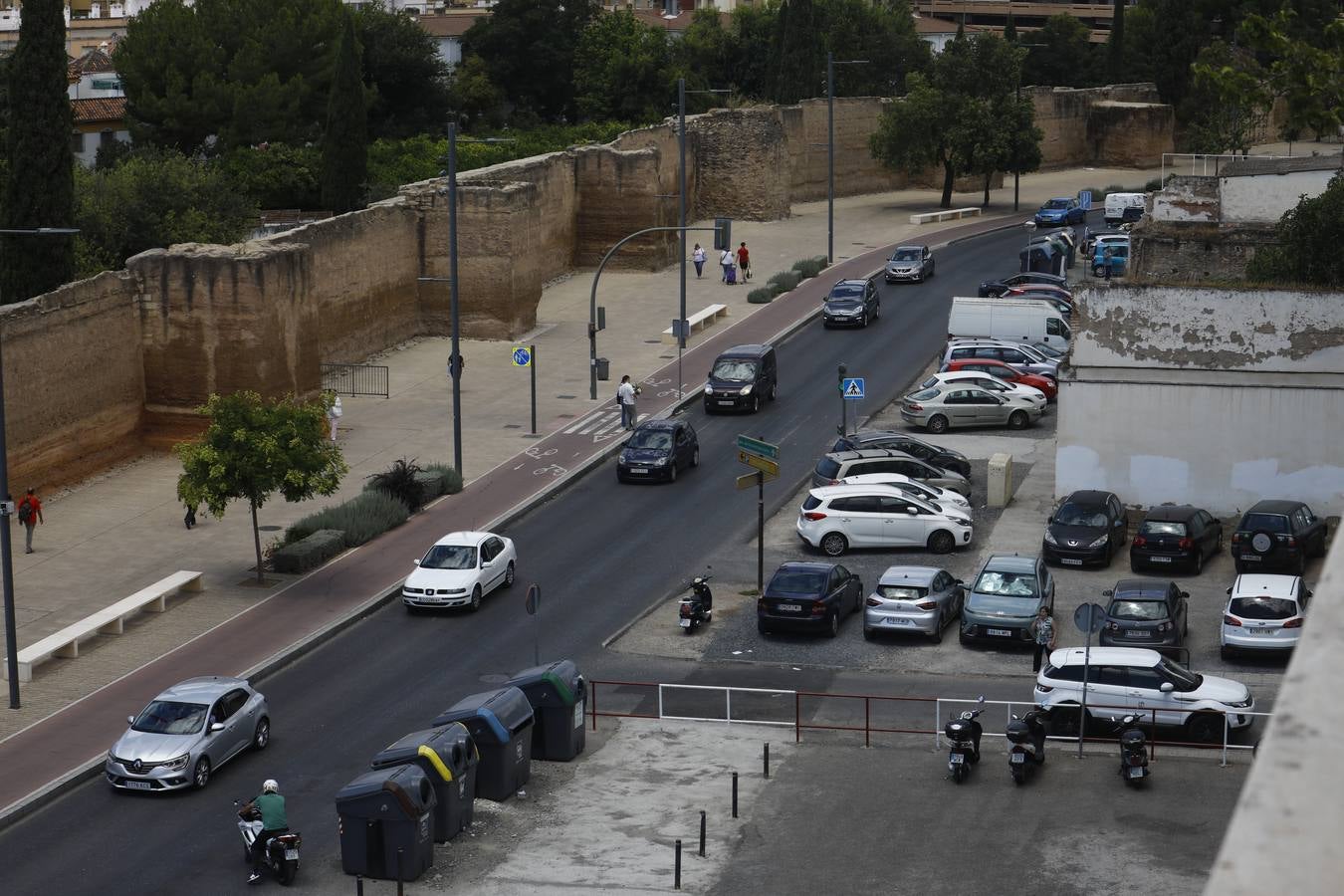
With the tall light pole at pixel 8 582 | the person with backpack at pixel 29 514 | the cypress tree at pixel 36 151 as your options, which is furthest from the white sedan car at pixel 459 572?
the cypress tree at pixel 36 151

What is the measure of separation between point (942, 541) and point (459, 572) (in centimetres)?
973

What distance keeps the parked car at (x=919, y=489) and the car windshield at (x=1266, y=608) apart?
8202 millimetres

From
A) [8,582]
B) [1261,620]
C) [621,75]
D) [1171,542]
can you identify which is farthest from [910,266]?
[8,582]

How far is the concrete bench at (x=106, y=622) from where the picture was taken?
3191 centimetres

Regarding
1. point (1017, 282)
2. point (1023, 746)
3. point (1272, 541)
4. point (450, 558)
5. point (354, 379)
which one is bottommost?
point (1023, 746)

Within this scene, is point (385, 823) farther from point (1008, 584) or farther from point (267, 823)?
point (1008, 584)

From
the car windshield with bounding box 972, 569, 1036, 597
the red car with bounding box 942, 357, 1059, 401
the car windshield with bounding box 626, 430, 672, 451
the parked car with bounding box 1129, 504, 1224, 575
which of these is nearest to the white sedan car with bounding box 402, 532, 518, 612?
the car windshield with bounding box 626, 430, 672, 451

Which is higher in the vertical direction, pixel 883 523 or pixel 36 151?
pixel 36 151

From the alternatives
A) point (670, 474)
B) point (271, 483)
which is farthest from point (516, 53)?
point (271, 483)

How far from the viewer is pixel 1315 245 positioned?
40906 mm

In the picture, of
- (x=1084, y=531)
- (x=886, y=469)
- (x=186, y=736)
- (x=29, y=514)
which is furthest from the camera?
(x=886, y=469)

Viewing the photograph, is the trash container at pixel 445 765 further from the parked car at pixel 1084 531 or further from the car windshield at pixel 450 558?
the parked car at pixel 1084 531

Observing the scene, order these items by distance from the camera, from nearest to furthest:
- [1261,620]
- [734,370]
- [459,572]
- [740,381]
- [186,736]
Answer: [186,736]
[1261,620]
[459,572]
[740,381]
[734,370]

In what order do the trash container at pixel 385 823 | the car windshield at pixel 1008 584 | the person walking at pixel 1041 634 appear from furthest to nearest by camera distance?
1. the car windshield at pixel 1008 584
2. the person walking at pixel 1041 634
3. the trash container at pixel 385 823
